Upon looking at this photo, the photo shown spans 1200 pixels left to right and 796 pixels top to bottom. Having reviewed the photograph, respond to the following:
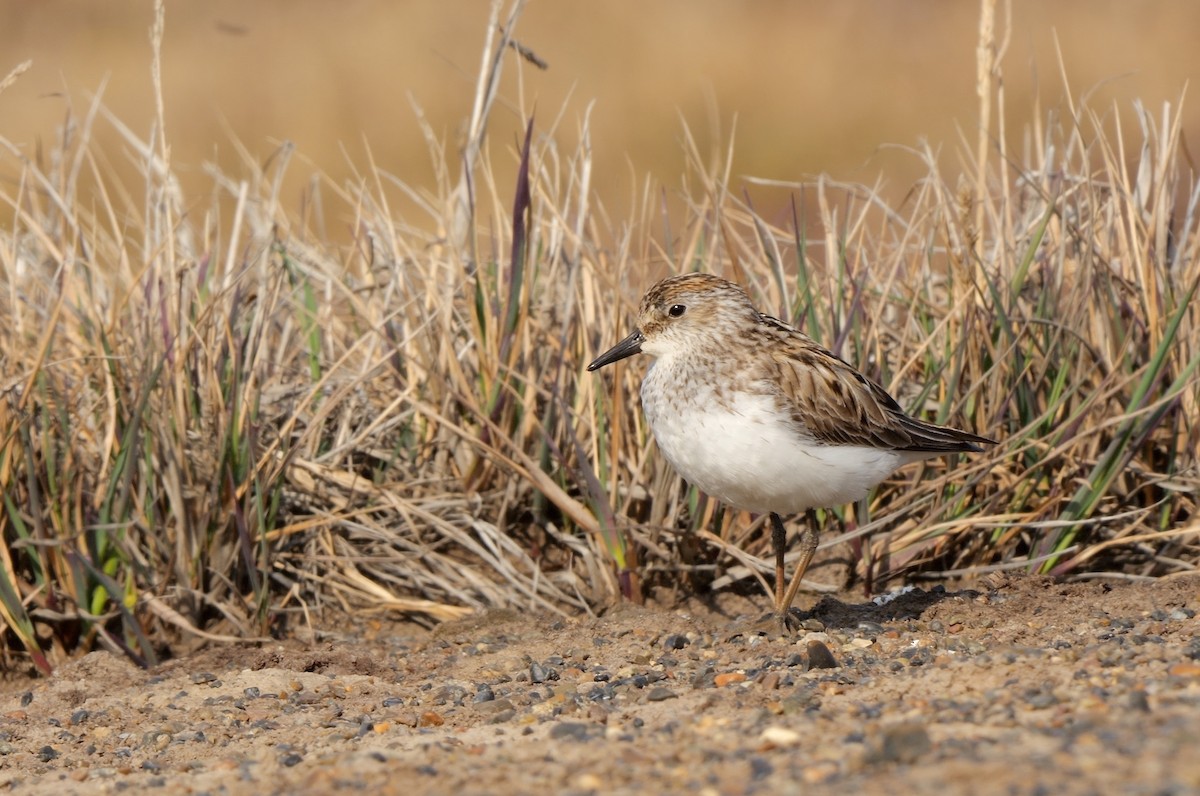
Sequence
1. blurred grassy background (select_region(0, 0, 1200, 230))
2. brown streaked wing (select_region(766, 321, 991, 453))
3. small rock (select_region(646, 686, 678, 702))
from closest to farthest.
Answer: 1. small rock (select_region(646, 686, 678, 702))
2. brown streaked wing (select_region(766, 321, 991, 453))
3. blurred grassy background (select_region(0, 0, 1200, 230))

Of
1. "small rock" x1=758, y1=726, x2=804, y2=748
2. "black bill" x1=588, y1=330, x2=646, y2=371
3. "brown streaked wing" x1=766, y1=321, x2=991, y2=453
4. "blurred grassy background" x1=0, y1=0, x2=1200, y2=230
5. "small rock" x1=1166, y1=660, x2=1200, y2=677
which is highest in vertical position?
"blurred grassy background" x1=0, y1=0, x2=1200, y2=230

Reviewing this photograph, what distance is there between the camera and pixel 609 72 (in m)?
16.3

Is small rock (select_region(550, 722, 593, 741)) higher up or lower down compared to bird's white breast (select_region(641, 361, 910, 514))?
lower down

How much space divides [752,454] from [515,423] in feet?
4.10

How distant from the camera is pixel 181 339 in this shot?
186 inches

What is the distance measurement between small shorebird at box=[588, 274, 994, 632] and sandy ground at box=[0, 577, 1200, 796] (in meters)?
0.44

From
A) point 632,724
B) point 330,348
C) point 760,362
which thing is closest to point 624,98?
point 330,348

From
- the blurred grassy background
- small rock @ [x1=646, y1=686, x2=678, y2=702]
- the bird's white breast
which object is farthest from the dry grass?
the blurred grassy background

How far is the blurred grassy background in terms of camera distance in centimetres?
1451

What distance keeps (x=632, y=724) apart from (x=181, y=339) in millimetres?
2210

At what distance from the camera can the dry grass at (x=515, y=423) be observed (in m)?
4.55

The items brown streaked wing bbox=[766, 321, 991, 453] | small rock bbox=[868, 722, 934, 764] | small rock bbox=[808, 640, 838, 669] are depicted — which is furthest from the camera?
brown streaked wing bbox=[766, 321, 991, 453]

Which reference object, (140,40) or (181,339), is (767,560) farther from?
(140,40)

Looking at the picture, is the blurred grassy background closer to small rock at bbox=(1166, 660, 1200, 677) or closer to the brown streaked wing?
the brown streaked wing
